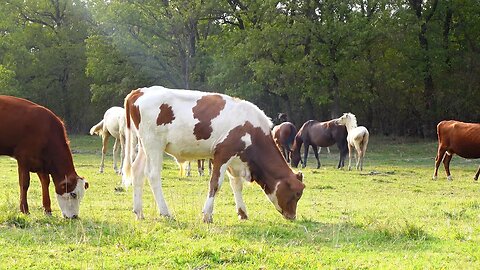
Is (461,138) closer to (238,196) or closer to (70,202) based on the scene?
(238,196)

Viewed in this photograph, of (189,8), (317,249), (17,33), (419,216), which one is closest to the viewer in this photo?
(317,249)

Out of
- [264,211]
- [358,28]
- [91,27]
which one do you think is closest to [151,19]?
[91,27]

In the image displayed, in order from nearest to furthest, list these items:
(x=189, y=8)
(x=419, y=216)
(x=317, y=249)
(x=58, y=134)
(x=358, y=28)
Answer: (x=317, y=249)
(x=58, y=134)
(x=419, y=216)
(x=358, y=28)
(x=189, y=8)

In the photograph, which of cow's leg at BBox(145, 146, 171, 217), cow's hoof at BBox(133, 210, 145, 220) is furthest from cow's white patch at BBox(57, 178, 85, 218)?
cow's leg at BBox(145, 146, 171, 217)

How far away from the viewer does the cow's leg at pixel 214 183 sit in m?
9.30

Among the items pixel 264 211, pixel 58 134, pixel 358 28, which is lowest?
pixel 264 211

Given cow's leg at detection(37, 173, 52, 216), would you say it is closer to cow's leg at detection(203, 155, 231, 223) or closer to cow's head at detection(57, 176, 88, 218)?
cow's head at detection(57, 176, 88, 218)

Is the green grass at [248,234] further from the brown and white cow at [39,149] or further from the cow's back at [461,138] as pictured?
the cow's back at [461,138]

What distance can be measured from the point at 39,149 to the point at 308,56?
90.0ft

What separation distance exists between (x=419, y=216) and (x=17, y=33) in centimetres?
4257

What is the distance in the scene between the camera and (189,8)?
38.4 m

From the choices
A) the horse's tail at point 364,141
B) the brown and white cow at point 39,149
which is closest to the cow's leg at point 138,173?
the brown and white cow at point 39,149

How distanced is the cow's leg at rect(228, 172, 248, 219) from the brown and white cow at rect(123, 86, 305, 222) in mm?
17

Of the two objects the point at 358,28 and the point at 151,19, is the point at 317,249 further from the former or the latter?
the point at 151,19
